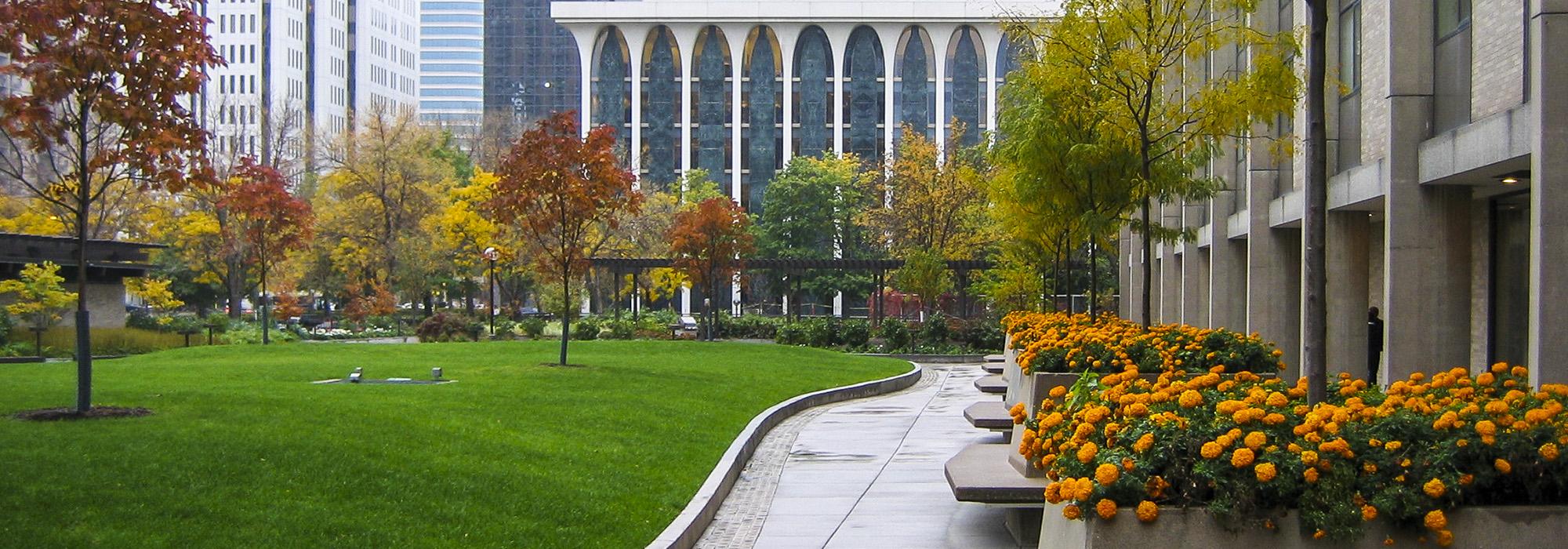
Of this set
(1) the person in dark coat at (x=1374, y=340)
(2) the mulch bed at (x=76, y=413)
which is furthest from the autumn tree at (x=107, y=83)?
(1) the person in dark coat at (x=1374, y=340)

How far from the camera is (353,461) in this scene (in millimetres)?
12305

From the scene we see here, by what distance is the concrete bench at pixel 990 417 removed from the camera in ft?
50.3

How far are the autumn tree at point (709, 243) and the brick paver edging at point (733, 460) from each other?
17.7 metres

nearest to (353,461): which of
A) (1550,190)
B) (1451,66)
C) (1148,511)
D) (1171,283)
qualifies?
(1148,511)

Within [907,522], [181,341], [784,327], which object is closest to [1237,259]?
[907,522]

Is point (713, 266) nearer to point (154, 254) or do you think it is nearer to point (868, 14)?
point (154, 254)

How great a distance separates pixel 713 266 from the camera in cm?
4916

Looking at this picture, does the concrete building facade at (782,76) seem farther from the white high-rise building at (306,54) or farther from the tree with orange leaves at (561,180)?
the tree with orange leaves at (561,180)

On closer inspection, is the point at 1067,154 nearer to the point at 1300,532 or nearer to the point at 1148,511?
the point at 1300,532

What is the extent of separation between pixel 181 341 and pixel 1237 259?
93.4 ft

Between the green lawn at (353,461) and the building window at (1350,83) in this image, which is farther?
the building window at (1350,83)

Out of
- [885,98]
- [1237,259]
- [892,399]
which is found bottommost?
[892,399]

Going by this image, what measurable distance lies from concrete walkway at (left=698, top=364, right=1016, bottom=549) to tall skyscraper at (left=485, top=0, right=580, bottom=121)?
110 meters

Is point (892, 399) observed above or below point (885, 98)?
below
